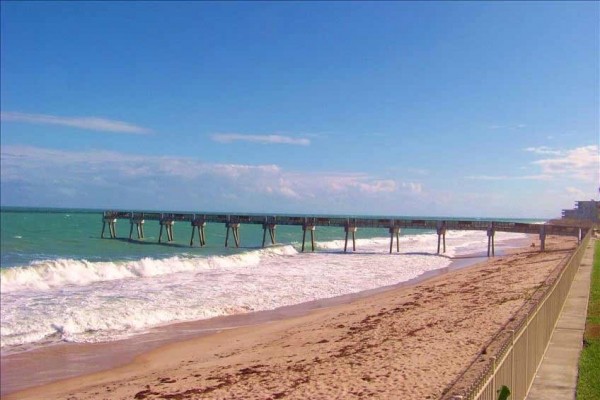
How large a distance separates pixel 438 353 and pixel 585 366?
114 inches

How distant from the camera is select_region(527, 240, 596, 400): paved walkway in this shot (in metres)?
7.19

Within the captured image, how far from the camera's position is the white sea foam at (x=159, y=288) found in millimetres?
16078

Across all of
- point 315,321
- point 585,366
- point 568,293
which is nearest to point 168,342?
point 315,321

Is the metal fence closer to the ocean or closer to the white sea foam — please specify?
the ocean

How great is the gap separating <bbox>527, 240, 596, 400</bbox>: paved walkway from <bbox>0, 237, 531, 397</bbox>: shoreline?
28.6 ft

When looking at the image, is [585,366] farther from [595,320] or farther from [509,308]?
[509,308]

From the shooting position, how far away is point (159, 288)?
23.5 m

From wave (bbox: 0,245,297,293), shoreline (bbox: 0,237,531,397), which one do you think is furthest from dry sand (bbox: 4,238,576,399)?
wave (bbox: 0,245,297,293)

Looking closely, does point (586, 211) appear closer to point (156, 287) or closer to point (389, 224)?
point (389, 224)

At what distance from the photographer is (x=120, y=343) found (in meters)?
14.4

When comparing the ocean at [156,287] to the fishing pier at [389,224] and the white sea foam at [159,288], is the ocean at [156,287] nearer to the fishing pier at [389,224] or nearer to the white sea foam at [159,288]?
the white sea foam at [159,288]

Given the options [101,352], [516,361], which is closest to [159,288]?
[101,352]

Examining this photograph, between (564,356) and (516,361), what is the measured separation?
329 cm

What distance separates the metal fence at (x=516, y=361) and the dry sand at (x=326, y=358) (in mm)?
1158
